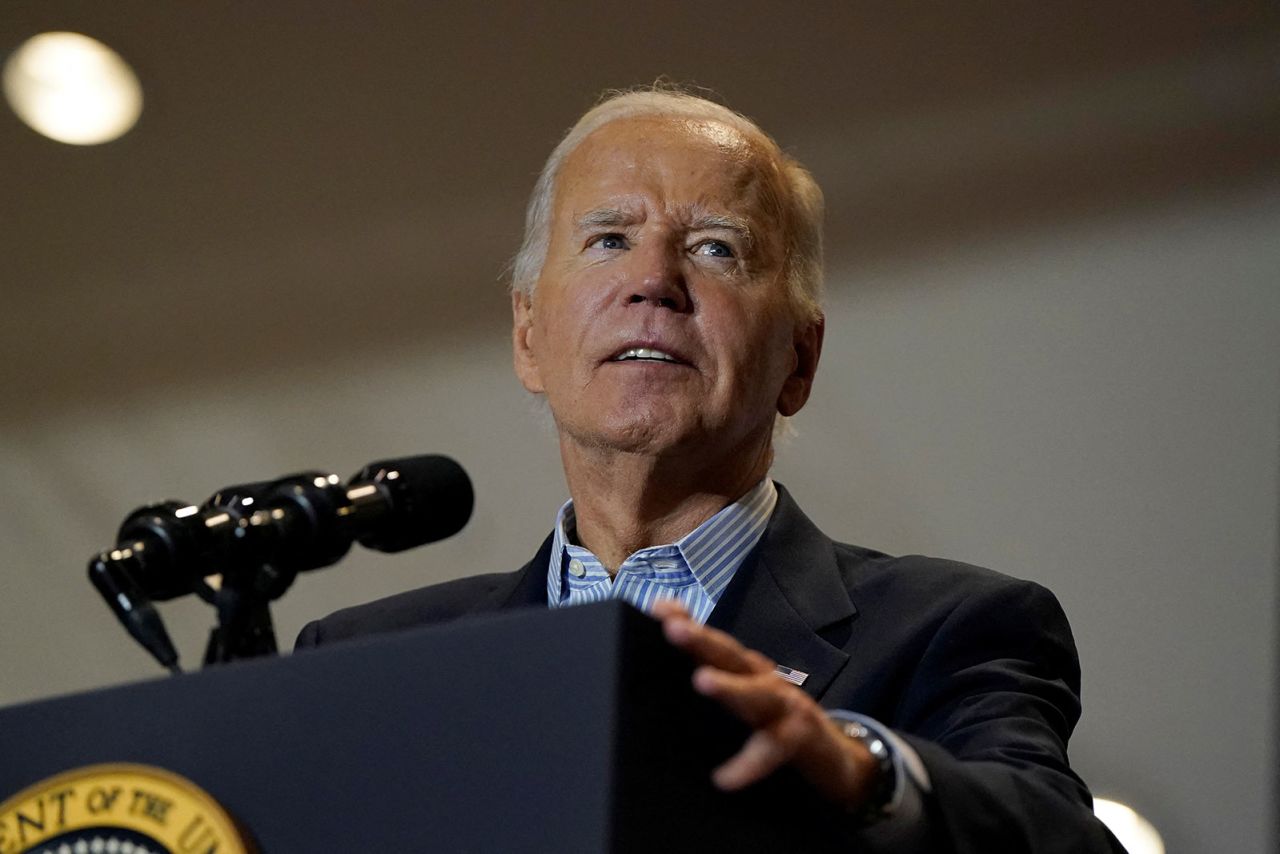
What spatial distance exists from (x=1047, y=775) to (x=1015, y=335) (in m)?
2.02

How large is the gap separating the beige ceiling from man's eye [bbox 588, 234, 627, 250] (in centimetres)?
137

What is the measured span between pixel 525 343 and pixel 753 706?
1.57 m

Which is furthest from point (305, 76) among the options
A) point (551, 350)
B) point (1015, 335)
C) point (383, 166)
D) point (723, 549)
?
point (723, 549)

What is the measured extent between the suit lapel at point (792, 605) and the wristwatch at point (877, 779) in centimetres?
63

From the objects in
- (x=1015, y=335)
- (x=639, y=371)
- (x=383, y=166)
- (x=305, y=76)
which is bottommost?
(x=639, y=371)

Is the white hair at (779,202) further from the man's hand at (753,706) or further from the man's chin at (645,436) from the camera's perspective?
the man's hand at (753,706)

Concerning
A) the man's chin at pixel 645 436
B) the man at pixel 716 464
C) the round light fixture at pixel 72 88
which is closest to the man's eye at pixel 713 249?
the man at pixel 716 464

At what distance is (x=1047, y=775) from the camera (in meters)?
1.54

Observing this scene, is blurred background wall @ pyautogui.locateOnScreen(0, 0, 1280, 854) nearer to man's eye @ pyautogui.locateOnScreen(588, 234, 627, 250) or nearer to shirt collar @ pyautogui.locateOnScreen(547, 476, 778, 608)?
shirt collar @ pyautogui.locateOnScreen(547, 476, 778, 608)

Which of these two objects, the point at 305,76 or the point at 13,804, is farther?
the point at 305,76

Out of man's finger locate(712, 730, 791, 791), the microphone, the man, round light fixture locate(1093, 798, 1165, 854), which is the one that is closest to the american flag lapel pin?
the man

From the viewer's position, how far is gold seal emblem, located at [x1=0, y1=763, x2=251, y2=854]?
1117 millimetres

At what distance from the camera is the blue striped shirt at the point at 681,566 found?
2201 mm

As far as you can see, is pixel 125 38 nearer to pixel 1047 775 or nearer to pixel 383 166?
pixel 383 166
